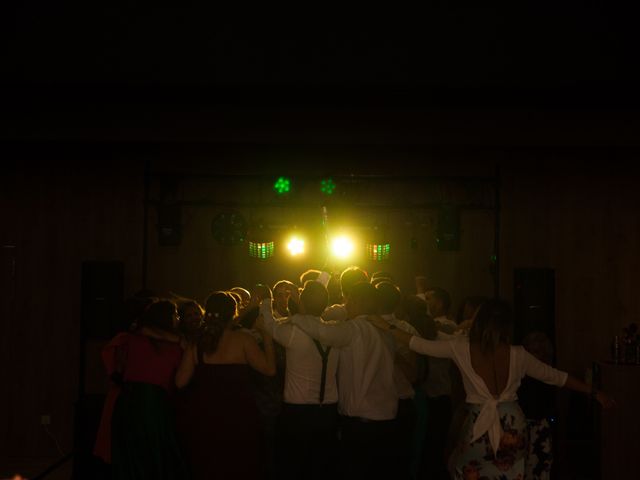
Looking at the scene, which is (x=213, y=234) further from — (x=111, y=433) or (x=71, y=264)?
(x=111, y=433)

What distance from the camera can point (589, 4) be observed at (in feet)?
19.5

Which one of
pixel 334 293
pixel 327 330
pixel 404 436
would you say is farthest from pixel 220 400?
pixel 334 293

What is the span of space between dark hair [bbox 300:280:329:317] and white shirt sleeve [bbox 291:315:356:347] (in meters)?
0.06

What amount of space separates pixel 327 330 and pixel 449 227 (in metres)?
4.13

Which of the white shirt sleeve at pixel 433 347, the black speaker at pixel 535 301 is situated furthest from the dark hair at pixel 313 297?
the black speaker at pixel 535 301

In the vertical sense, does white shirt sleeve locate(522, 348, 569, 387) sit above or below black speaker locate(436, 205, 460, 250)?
below

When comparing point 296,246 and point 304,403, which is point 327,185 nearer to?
point 296,246

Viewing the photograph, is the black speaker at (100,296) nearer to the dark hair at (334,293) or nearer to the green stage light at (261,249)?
the green stage light at (261,249)

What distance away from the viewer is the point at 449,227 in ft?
26.9

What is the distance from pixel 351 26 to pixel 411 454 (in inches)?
127

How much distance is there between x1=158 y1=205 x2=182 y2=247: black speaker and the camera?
811cm

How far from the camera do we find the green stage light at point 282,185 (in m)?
8.02

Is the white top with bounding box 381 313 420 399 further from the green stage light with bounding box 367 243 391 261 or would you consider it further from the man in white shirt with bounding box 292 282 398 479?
the green stage light with bounding box 367 243 391 261

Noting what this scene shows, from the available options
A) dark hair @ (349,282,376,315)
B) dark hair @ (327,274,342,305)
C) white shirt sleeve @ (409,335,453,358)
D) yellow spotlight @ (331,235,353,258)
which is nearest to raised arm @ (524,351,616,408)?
white shirt sleeve @ (409,335,453,358)
